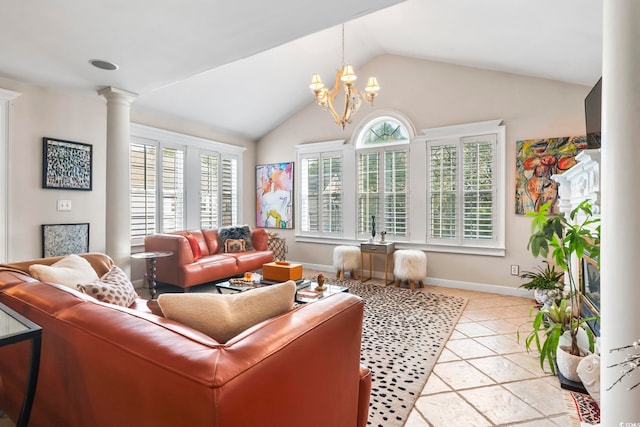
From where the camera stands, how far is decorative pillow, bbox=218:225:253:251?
5.20 m

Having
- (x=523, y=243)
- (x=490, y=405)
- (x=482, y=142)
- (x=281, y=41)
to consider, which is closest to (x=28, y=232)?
(x=281, y=41)

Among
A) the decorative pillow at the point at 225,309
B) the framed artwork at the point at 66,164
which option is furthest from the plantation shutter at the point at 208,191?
the decorative pillow at the point at 225,309

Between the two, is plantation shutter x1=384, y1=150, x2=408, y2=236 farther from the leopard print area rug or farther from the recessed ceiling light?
the recessed ceiling light

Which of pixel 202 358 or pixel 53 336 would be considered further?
pixel 53 336

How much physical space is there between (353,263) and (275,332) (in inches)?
169

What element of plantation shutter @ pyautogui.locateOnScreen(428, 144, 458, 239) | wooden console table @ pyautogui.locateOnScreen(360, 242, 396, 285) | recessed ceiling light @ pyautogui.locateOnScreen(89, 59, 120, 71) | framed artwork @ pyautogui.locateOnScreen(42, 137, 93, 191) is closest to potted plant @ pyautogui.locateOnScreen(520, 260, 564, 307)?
plantation shutter @ pyautogui.locateOnScreen(428, 144, 458, 239)

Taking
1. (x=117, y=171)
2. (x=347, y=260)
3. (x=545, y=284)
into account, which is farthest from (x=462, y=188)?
(x=117, y=171)

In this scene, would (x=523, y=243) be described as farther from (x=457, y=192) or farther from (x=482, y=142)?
(x=482, y=142)

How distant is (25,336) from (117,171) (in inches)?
115

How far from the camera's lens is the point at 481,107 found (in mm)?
4488

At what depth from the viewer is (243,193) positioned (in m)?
6.52

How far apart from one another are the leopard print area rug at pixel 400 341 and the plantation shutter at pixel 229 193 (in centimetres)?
299

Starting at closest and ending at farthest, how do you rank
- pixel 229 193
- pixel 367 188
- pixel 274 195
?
pixel 367 188, pixel 229 193, pixel 274 195

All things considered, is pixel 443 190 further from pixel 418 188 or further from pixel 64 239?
pixel 64 239
